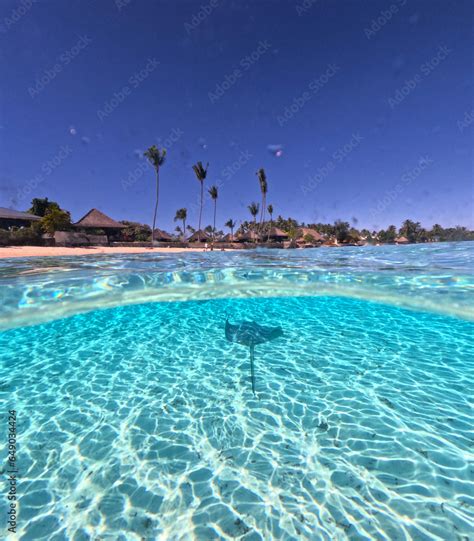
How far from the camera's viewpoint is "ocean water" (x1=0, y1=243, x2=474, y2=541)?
94.0 inches

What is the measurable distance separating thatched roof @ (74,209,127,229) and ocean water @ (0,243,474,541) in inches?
1295

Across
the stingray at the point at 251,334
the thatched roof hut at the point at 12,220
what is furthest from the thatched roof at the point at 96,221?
the stingray at the point at 251,334

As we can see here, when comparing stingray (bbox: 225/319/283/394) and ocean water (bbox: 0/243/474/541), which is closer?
ocean water (bbox: 0/243/474/541)

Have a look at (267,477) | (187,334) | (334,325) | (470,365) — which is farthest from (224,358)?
(470,365)

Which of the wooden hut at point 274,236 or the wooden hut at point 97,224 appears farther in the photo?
the wooden hut at point 274,236

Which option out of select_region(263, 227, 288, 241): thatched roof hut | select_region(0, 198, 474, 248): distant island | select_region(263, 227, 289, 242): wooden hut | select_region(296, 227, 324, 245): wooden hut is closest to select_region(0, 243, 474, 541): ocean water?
select_region(0, 198, 474, 248): distant island

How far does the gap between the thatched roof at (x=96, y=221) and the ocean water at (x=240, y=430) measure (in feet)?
108

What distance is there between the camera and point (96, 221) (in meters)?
38.6

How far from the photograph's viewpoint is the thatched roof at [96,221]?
37378 mm

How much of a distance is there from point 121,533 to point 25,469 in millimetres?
1479

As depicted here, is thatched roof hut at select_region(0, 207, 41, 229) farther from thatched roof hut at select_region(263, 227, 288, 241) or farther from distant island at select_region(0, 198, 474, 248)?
thatched roof hut at select_region(263, 227, 288, 241)

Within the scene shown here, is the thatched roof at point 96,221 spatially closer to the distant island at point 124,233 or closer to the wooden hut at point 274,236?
the distant island at point 124,233

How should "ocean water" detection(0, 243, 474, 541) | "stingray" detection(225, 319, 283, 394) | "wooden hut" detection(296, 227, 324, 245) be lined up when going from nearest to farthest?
"ocean water" detection(0, 243, 474, 541), "stingray" detection(225, 319, 283, 394), "wooden hut" detection(296, 227, 324, 245)

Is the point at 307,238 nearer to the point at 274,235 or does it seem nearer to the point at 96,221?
the point at 274,235
